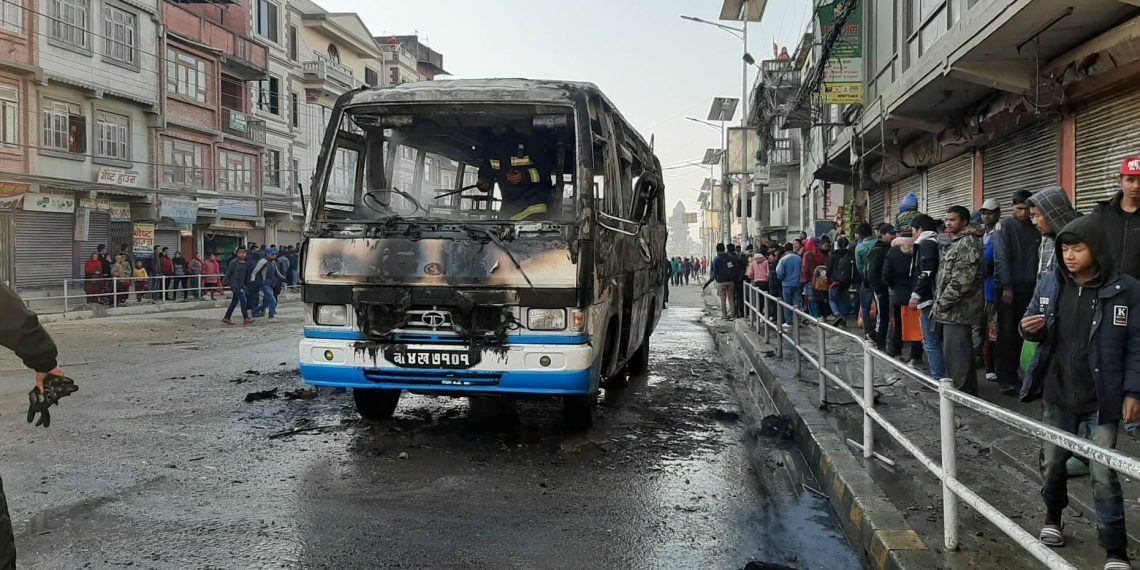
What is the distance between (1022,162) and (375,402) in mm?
8958

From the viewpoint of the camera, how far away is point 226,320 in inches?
699

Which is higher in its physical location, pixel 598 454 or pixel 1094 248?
pixel 1094 248

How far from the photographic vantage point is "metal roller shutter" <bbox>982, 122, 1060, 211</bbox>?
9.85 metres

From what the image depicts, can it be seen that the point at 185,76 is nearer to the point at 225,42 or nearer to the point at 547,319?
the point at 225,42

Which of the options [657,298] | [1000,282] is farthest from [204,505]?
[657,298]

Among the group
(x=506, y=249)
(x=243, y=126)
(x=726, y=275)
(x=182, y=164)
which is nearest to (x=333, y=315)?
(x=506, y=249)

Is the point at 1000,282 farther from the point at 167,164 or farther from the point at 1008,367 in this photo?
the point at 167,164

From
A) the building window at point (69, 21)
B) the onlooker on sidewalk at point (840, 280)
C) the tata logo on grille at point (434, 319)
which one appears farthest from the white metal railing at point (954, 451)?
the building window at point (69, 21)

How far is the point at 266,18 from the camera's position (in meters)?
35.8

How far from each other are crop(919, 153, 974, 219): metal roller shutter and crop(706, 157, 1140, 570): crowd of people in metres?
0.35

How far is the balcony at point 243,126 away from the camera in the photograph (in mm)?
31859

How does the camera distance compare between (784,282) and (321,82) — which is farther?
(321,82)

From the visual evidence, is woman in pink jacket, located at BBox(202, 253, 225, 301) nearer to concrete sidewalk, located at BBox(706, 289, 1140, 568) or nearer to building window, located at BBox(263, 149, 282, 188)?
building window, located at BBox(263, 149, 282, 188)

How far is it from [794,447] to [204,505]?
14.3 ft
